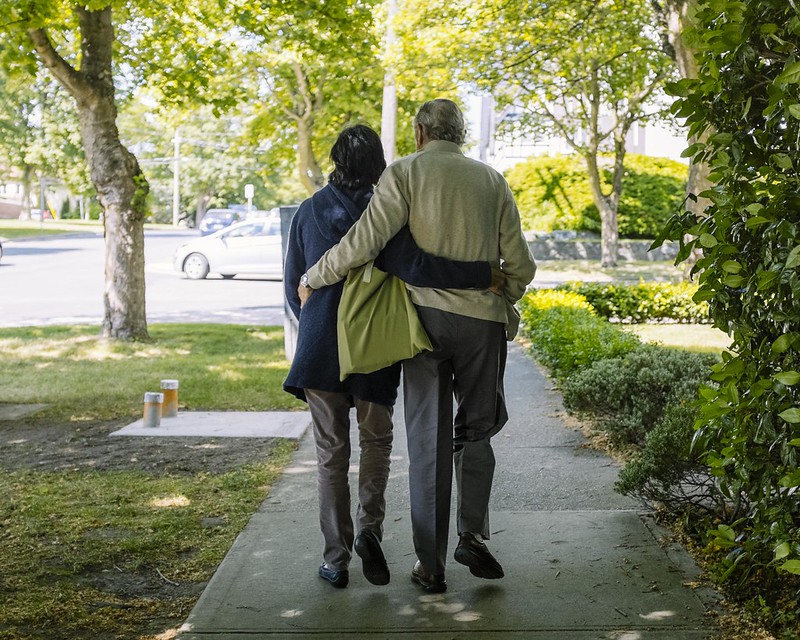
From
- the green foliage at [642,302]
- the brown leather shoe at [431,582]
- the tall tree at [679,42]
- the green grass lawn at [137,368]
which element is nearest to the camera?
the brown leather shoe at [431,582]

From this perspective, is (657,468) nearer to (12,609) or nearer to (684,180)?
(12,609)

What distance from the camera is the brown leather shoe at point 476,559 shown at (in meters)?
4.11

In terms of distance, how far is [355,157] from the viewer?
4160mm

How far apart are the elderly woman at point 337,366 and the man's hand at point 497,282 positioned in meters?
0.04

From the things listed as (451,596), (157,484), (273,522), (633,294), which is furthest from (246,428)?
(633,294)

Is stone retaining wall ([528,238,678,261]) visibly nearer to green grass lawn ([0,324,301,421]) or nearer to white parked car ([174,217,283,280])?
white parked car ([174,217,283,280])

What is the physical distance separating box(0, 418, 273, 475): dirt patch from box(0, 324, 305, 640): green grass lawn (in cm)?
Answer: 2

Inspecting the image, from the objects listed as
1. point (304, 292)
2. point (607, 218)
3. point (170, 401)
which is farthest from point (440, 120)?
point (607, 218)

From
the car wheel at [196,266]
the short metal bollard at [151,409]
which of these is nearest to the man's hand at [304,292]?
the short metal bollard at [151,409]

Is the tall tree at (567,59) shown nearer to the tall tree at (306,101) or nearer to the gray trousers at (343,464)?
the tall tree at (306,101)

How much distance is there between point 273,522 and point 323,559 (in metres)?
0.85

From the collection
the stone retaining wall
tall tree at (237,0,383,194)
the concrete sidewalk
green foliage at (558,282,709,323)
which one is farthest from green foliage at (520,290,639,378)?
the stone retaining wall

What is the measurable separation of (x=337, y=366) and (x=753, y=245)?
65.1 inches

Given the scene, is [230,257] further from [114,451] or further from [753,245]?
[753,245]
